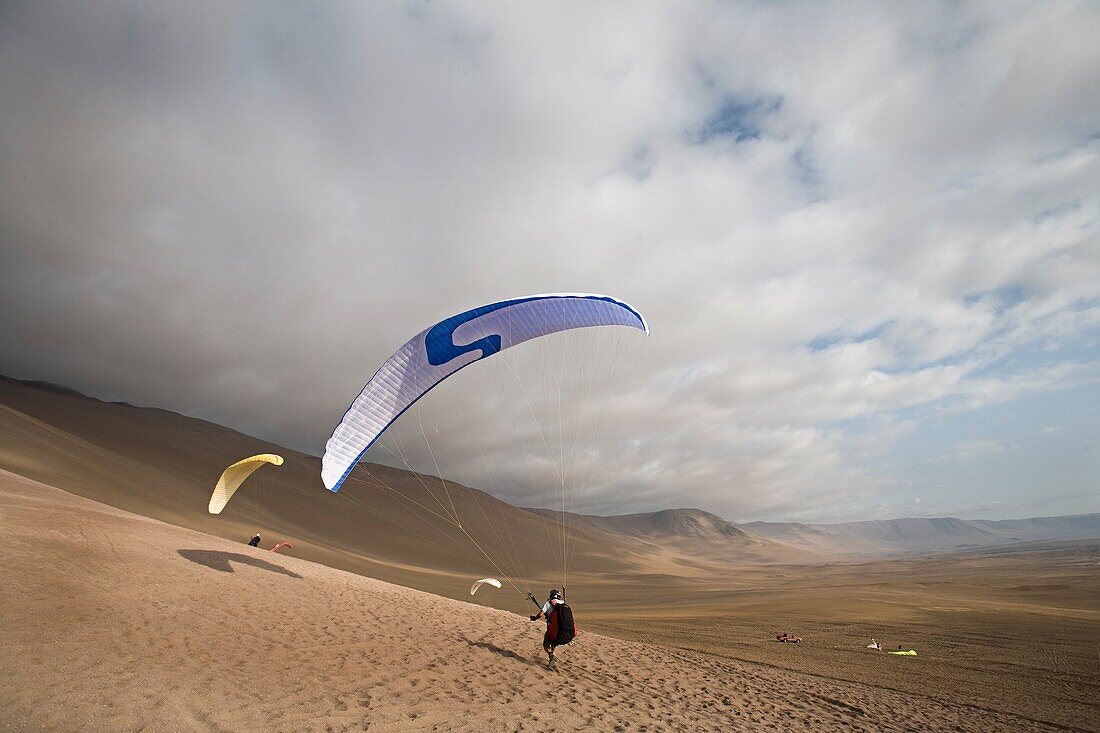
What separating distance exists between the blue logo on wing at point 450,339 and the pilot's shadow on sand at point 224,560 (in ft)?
24.4

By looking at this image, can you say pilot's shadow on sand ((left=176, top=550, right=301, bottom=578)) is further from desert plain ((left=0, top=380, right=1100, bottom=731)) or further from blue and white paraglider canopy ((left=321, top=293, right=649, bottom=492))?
blue and white paraglider canopy ((left=321, top=293, right=649, bottom=492))

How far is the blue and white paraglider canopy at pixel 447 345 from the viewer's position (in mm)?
11508

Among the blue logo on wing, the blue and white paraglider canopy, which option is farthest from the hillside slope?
the blue logo on wing

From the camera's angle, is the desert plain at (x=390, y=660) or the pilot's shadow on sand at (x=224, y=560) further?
the pilot's shadow on sand at (x=224, y=560)

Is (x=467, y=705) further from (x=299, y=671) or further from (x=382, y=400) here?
(x=382, y=400)

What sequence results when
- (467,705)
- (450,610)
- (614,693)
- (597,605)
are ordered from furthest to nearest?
1. (597,605)
2. (450,610)
3. (614,693)
4. (467,705)

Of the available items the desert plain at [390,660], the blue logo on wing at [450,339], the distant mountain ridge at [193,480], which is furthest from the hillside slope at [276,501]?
the blue logo on wing at [450,339]

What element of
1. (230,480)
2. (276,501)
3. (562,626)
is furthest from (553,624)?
(276,501)

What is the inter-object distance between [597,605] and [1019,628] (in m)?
23.9

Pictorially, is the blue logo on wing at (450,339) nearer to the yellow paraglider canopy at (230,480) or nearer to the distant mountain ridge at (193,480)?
the yellow paraglider canopy at (230,480)

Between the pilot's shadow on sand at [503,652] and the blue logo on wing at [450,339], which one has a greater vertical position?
the blue logo on wing at [450,339]

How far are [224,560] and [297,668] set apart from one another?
7.57 m

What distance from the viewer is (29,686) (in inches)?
224

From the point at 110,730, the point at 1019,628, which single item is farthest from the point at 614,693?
the point at 1019,628
